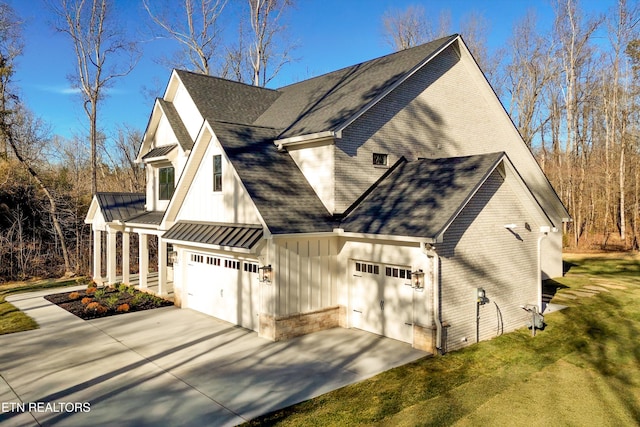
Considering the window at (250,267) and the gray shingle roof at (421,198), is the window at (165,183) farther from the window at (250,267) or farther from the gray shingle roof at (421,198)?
the gray shingle roof at (421,198)

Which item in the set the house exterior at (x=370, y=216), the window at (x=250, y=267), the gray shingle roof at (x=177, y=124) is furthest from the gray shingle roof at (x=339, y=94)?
the window at (x=250, y=267)

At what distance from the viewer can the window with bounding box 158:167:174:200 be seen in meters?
18.9

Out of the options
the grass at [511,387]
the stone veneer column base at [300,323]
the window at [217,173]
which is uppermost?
the window at [217,173]

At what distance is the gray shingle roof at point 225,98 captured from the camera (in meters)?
→ 17.8

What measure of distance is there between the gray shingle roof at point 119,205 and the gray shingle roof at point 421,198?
11718 millimetres

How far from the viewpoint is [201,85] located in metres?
18.7

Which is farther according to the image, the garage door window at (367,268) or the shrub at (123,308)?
the shrub at (123,308)

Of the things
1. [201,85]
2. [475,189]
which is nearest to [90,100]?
[201,85]

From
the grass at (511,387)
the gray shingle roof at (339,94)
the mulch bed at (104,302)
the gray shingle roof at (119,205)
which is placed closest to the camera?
the grass at (511,387)

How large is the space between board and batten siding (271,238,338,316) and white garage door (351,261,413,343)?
2.36 feet

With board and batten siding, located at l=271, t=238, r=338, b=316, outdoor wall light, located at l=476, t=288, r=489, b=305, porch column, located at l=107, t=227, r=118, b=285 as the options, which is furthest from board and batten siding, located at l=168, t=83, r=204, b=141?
outdoor wall light, located at l=476, t=288, r=489, b=305

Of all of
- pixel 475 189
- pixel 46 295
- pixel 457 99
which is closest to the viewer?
pixel 475 189

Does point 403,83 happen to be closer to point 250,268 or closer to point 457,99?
point 457,99

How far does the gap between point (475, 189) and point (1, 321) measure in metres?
14.6
